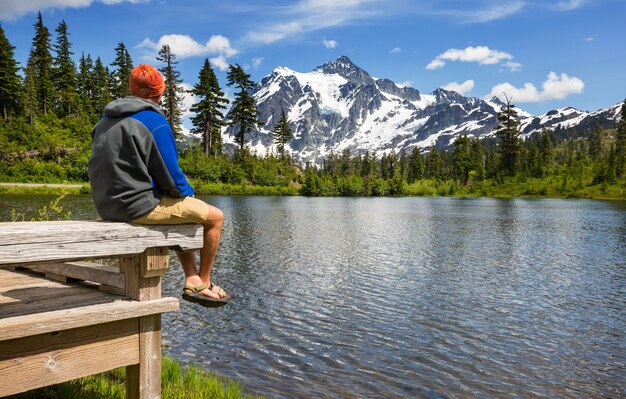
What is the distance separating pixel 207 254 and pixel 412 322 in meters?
10.5

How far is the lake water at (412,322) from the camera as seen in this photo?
33.6 ft

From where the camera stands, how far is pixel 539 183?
340 feet

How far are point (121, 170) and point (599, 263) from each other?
2679 cm

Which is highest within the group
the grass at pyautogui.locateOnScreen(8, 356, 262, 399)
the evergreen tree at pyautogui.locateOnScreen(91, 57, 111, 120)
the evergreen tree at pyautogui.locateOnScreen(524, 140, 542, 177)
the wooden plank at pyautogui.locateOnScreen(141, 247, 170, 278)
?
the evergreen tree at pyautogui.locateOnScreen(91, 57, 111, 120)

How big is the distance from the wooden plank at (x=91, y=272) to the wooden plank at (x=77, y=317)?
0.45 m

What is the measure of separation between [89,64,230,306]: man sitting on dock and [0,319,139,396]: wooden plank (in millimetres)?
1112

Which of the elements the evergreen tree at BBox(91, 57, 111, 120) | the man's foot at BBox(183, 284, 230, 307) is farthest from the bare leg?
the evergreen tree at BBox(91, 57, 111, 120)

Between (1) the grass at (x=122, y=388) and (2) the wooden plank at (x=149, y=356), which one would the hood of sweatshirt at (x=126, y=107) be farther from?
(1) the grass at (x=122, y=388)

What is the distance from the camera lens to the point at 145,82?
5.09m

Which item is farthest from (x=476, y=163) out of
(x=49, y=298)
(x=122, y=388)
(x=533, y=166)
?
(x=49, y=298)

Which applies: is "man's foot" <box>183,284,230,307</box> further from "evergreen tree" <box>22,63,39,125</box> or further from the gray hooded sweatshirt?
"evergreen tree" <box>22,63,39,125</box>

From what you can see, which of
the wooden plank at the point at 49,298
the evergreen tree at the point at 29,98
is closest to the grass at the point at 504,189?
the evergreen tree at the point at 29,98

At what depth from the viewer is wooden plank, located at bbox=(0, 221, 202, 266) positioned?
11.5 ft

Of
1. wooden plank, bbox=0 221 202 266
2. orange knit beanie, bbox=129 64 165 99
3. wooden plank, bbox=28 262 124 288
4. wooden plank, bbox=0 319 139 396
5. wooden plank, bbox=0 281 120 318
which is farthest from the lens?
orange knit beanie, bbox=129 64 165 99
